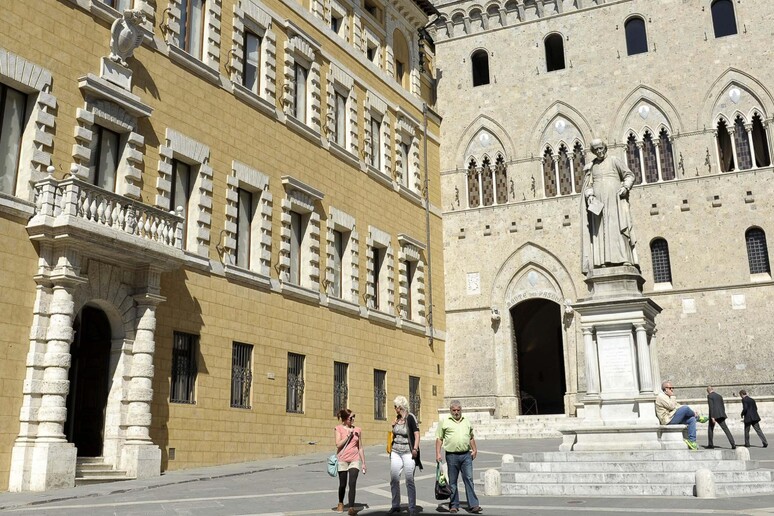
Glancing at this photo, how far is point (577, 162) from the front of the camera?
32.1m

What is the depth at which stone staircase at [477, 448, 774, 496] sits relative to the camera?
38.8 ft

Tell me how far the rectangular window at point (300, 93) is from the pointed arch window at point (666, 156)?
14.2 meters

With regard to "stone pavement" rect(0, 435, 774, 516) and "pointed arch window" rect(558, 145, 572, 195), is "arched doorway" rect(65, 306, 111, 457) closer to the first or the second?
"stone pavement" rect(0, 435, 774, 516)

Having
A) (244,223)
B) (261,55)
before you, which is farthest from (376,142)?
(244,223)

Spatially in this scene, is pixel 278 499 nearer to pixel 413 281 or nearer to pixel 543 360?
pixel 413 281

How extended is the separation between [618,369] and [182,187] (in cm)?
1128

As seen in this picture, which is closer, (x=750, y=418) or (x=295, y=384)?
(x=750, y=418)

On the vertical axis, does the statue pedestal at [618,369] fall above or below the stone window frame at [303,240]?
below

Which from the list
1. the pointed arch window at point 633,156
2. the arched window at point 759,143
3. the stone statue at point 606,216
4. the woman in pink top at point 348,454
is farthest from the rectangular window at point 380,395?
the arched window at point 759,143

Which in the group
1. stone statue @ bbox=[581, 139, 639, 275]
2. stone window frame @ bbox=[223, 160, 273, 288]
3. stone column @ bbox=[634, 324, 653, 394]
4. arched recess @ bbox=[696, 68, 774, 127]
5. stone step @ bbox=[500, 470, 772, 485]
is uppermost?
arched recess @ bbox=[696, 68, 774, 127]

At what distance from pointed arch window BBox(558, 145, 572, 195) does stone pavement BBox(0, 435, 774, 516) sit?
15.5 m

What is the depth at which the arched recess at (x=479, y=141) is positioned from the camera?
33.3 meters

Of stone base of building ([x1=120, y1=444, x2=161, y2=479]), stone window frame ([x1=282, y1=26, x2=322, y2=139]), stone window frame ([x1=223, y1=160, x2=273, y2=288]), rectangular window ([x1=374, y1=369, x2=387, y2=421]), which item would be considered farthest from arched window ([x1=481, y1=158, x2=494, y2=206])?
stone base of building ([x1=120, y1=444, x2=161, y2=479])

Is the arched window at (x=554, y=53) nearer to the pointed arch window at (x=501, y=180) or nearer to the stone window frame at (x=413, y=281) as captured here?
the pointed arch window at (x=501, y=180)
